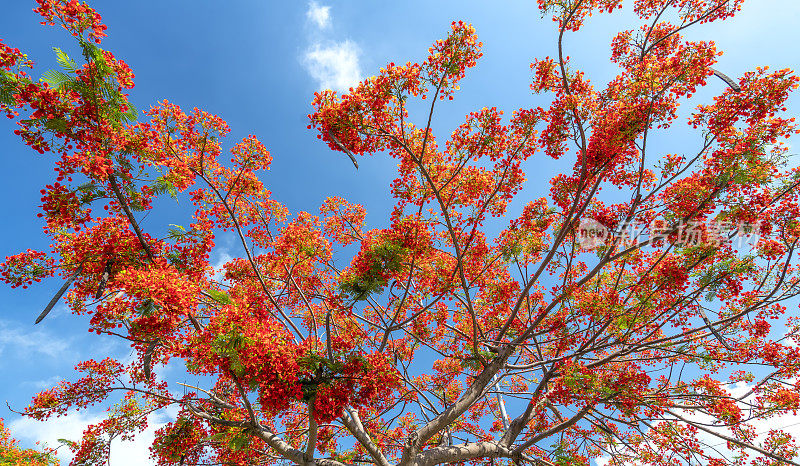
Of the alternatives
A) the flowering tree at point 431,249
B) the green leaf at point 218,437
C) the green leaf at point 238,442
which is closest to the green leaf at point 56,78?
the flowering tree at point 431,249

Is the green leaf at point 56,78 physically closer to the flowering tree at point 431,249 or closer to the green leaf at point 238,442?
the flowering tree at point 431,249

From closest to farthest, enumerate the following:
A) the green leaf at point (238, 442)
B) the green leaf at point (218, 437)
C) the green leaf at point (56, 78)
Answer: the green leaf at point (56, 78) < the green leaf at point (238, 442) < the green leaf at point (218, 437)

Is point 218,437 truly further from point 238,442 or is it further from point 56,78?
point 56,78

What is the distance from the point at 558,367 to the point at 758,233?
4375mm

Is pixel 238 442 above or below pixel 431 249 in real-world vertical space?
below

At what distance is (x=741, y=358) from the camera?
6953mm

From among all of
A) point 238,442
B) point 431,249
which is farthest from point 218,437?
point 431,249

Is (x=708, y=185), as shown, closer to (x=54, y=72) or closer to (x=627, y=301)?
(x=627, y=301)

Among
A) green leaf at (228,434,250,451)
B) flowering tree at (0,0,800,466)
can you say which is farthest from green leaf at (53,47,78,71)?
green leaf at (228,434,250,451)

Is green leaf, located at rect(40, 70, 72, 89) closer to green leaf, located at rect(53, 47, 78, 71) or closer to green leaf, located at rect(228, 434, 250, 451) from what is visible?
green leaf, located at rect(53, 47, 78, 71)

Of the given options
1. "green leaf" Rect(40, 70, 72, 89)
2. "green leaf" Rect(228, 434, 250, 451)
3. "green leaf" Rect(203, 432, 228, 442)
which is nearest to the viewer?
"green leaf" Rect(40, 70, 72, 89)

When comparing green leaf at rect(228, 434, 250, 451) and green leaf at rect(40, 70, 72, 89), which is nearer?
green leaf at rect(40, 70, 72, 89)

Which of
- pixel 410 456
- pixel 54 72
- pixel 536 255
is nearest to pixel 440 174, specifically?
pixel 536 255

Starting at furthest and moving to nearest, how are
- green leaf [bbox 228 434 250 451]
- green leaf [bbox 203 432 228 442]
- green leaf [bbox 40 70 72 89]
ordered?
green leaf [bbox 203 432 228 442], green leaf [bbox 228 434 250 451], green leaf [bbox 40 70 72 89]
